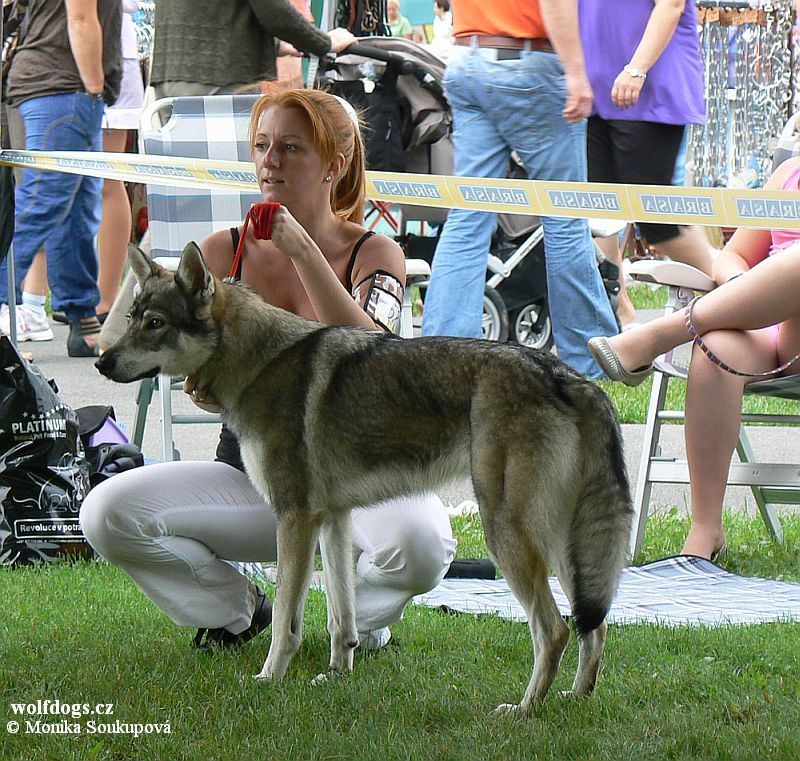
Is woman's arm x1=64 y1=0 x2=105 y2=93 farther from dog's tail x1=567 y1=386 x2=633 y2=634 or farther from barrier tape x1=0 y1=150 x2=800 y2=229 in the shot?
dog's tail x1=567 y1=386 x2=633 y2=634

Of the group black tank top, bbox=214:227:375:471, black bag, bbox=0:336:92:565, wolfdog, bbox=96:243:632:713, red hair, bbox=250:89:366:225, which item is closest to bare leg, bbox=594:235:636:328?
black bag, bbox=0:336:92:565

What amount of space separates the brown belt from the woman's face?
292 cm

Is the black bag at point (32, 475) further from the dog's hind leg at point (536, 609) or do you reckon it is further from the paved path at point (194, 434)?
the dog's hind leg at point (536, 609)

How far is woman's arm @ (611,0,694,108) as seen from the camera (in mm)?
6539

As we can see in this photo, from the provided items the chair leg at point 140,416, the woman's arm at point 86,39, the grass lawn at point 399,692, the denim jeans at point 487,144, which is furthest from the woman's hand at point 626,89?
the grass lawn at point 399,692

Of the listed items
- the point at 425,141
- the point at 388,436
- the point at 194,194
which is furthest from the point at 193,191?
the point at 425,141

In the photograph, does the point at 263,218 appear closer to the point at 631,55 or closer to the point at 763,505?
the point at 763,505

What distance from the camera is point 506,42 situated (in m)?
6.09

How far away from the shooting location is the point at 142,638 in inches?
142

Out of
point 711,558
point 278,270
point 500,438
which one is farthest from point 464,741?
point 711,558

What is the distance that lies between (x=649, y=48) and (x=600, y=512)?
4315 millimetres

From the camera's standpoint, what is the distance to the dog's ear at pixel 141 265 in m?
3.05

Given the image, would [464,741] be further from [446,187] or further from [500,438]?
[446,187]

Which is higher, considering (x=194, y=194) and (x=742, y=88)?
(x=742, y=88)
